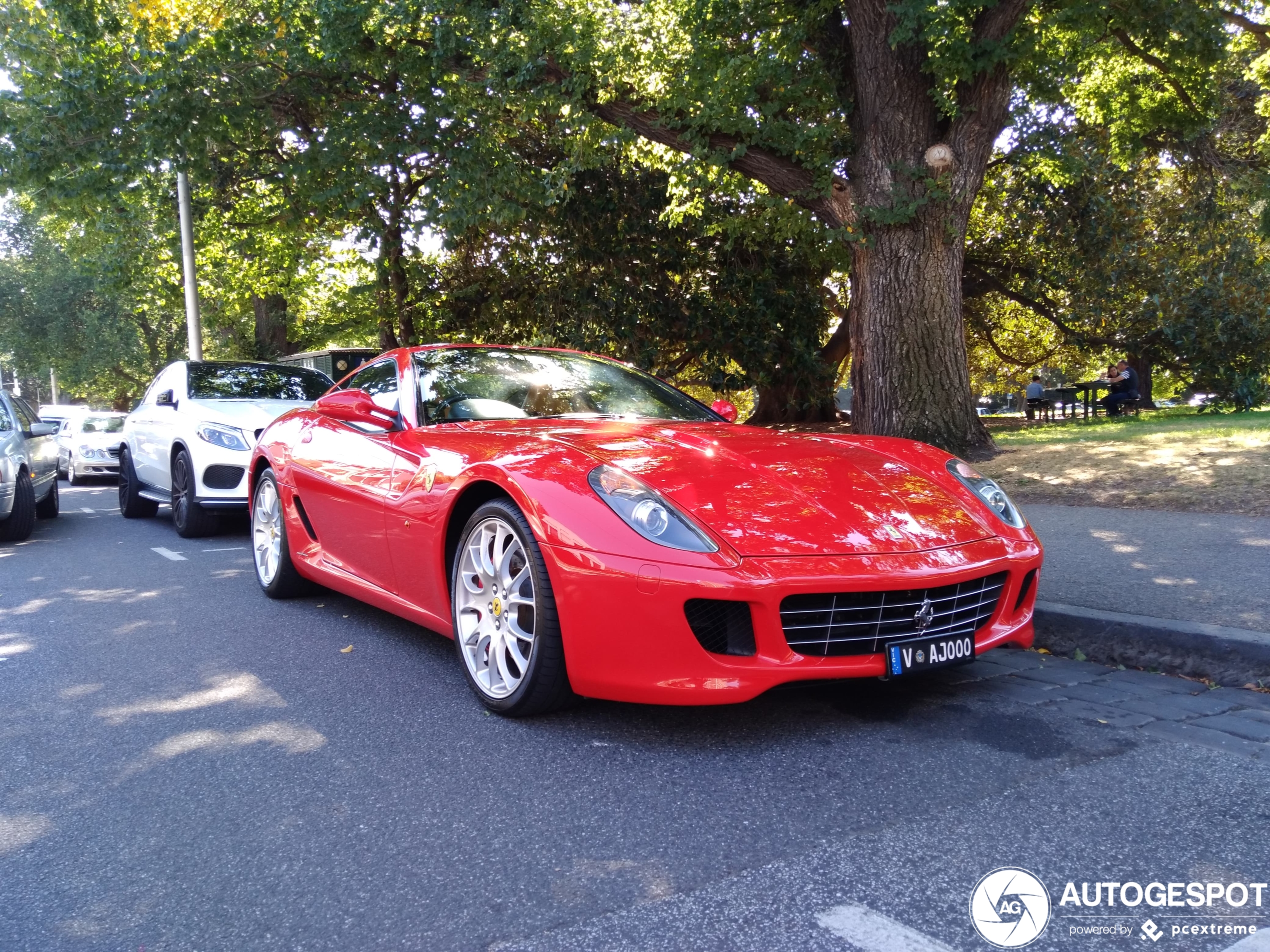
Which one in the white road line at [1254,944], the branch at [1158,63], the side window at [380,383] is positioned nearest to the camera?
the white road line at [1254,944]

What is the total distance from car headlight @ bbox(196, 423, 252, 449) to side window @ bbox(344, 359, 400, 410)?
300 cm

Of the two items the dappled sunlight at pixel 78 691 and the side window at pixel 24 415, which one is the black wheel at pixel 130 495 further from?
the dappled sunlight at pixel 78 691

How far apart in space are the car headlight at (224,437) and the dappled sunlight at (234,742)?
204 inches

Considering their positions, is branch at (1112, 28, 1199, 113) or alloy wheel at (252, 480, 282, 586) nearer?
alloy wheel at (252, 480, 282, 586)

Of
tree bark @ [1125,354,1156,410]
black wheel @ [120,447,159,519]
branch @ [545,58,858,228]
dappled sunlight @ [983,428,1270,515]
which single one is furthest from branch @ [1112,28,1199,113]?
black wheel @ [120,447,159,519]

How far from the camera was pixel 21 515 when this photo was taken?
29.4 ft

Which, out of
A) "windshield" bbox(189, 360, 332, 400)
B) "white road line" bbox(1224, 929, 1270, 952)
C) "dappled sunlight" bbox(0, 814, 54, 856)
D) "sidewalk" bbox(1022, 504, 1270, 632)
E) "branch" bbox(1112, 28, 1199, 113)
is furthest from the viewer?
"branch" bbox(1112, 28, 1199, 113)

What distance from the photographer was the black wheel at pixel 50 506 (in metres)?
10.5

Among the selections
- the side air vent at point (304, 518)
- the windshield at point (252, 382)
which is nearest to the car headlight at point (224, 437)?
the windshield at point (252, 382)

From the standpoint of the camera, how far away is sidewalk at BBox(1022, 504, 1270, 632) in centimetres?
453

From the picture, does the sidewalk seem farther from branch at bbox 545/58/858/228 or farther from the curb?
branch at bbox 545/58/858/228

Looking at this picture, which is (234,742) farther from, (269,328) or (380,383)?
(269,328)

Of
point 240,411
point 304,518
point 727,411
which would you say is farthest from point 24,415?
point 727,411

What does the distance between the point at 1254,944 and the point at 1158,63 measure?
14031 mm
